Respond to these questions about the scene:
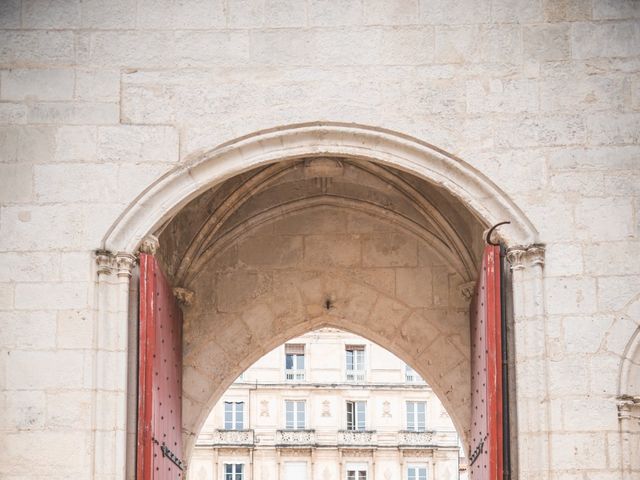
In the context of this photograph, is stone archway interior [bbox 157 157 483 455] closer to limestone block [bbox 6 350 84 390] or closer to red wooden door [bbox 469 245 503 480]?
red wooden door [bbox 469 245 503 480]

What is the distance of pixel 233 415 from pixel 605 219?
51.2m

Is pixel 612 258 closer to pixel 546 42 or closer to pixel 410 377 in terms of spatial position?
pixel 546 42

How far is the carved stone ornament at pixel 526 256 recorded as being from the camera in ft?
43.4

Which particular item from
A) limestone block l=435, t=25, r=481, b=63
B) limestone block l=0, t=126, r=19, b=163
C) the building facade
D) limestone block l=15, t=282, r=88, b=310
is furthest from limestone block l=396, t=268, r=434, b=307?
the building facade

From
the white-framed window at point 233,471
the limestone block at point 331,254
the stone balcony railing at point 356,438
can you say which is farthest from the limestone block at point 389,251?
the stone balcony railing at point 356,438

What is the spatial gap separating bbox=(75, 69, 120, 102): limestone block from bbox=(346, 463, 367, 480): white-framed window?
50152 millimetres

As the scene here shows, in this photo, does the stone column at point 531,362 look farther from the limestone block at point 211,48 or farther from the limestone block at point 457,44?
the limestone block at point 211,48

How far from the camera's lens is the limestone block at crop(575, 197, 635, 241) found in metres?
13.3

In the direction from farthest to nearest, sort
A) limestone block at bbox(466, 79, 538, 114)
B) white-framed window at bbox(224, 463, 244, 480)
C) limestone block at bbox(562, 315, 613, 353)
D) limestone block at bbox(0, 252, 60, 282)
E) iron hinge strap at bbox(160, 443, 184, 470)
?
white-framed window at bbox(224, 463, 244, 480), iron hinge strap at bbox(160, 443, 184, 470), limestone block at bbox(466, 79, 538, 114), limestone block at bbox(0, 252, 60, 282), limestone block at bbox(562, 315, 613, 353)

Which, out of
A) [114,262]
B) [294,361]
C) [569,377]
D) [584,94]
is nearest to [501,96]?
[584,94]

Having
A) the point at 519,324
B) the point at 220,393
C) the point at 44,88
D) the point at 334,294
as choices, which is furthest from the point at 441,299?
the point at 44,88

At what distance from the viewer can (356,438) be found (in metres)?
63.4

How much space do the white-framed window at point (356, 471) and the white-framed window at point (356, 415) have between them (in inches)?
62.1

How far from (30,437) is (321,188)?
17.8 feet
